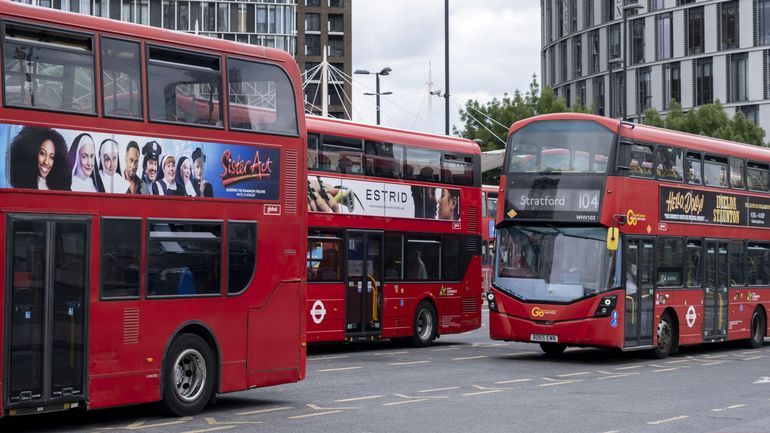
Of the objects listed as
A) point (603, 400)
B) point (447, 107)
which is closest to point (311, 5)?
point (447, 107)

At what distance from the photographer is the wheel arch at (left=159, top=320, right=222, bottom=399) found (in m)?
13.8

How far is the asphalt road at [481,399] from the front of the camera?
1352cm

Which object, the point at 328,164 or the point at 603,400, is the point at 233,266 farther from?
the point at 328,164

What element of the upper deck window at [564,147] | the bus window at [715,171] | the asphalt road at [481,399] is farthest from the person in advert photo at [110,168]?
the bus window at [715,171]

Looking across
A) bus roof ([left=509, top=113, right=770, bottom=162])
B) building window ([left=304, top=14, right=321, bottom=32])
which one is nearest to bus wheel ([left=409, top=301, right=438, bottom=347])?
bus roof ([left=509, top=113, right=770, bottom=162])

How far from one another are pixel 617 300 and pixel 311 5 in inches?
3617

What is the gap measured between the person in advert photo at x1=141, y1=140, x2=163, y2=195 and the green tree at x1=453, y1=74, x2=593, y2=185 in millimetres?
47368

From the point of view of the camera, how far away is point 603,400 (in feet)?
53.8

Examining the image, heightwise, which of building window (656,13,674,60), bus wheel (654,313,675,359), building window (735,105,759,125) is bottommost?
bus wheel (654,313,675,359)

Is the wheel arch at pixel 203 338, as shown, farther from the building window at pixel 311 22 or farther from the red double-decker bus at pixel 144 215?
the building window at pixel 311 22

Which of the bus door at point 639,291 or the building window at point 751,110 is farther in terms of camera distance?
the building window at point 751,110

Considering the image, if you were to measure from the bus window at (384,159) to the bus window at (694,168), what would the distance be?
5836 mm

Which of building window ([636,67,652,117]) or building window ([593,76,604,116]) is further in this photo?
building window ([593,76,604,116])

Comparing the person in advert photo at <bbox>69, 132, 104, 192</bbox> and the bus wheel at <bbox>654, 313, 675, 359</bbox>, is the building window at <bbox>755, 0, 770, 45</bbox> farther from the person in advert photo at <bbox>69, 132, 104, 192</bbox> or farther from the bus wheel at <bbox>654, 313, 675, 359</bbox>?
the person in advert photo at <bbox>69, 132, 104, 192</bbox>
